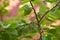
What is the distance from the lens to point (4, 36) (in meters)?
1.01

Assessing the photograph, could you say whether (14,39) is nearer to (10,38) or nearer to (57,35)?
(10,38)

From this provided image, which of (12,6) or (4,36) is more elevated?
(4,36)

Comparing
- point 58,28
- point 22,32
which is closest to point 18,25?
point 22,32

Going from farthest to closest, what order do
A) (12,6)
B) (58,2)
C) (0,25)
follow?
(12,6)
(0,25)
(58,2)

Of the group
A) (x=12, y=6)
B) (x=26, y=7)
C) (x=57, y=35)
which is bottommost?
(x=12, y=6)

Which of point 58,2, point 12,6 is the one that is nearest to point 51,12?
point 58,2

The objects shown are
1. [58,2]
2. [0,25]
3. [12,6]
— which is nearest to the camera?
[58,2]

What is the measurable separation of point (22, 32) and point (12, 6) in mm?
1627

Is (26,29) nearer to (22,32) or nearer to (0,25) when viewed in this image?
(22,32)

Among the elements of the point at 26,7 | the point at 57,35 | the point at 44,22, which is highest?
the point at 26,7

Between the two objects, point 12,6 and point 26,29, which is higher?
point 26,29

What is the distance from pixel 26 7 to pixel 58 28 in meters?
0.19

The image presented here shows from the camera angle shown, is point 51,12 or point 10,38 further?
point 10,38

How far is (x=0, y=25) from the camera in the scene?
98cm
